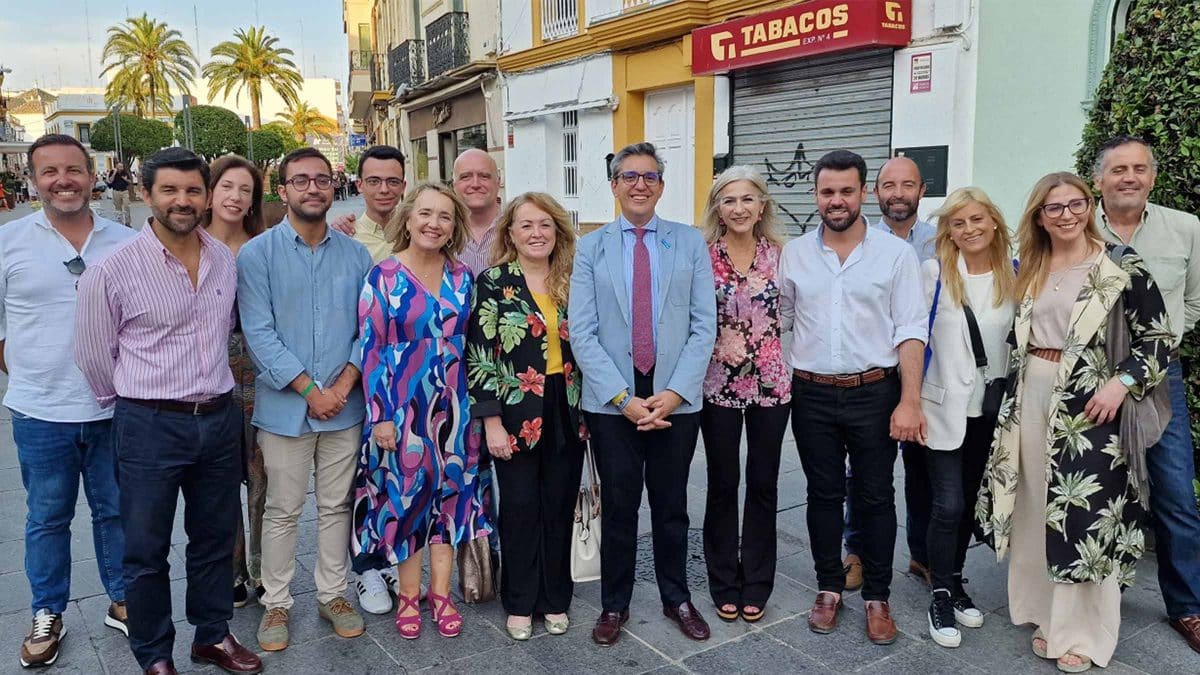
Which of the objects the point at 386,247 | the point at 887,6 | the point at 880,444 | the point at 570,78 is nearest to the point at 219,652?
the point at 386,247

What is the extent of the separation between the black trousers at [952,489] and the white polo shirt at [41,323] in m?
3.36

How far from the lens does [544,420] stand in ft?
12.2

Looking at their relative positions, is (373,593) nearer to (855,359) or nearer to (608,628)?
(608,628)

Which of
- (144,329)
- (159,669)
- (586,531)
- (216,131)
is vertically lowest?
(159,669)

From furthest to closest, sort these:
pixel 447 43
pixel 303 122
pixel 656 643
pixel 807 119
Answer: pixel 303 122 < pixel 447 43 < pixel 807 119 < pixel 656 643

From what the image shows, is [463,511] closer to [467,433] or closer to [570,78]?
[467,433]

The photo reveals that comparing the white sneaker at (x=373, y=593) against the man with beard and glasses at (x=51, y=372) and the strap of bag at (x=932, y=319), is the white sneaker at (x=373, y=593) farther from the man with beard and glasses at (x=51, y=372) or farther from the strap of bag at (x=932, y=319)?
the strap of bag at (x=932, y=319)

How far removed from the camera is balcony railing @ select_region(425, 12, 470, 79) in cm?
1981

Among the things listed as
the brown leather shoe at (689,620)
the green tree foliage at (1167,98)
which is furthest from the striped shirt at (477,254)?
the green tree foliage at (1167,98)

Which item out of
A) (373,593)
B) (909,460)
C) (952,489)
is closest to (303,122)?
(373,593)

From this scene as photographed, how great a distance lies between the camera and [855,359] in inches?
144

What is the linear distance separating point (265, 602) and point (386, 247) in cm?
170

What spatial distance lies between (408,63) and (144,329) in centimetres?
A: 2216

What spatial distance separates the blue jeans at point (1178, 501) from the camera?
11.9 feet
